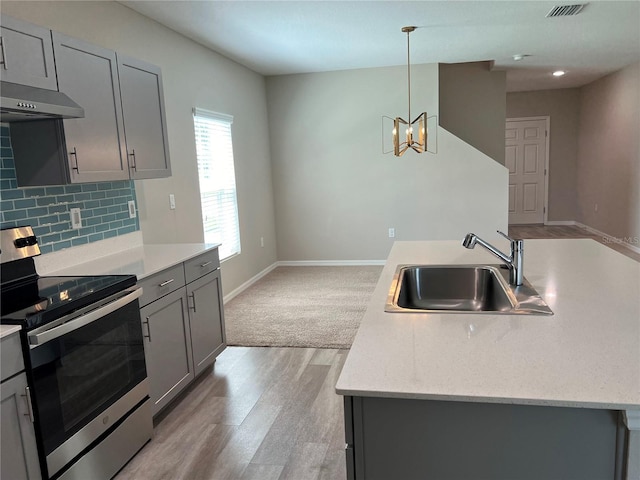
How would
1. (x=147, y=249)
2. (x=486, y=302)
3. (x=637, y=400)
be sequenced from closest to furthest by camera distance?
(x=637, y=400)
(x=486, y=302)
(x=147, y=249)

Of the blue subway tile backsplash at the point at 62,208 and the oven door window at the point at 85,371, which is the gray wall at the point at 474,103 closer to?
the blue subway tile backsplash at the point at 62,208

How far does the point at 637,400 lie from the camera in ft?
3.40

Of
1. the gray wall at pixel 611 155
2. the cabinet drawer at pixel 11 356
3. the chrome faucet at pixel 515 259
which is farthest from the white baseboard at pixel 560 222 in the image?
the cabinet drawer at pixel 11 356

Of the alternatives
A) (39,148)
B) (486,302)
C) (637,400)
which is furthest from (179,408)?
(637,400)

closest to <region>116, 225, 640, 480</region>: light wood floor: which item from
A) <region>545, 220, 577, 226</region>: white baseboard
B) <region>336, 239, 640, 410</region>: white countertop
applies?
<region>336, 239, 640, 410</region>: white countertop

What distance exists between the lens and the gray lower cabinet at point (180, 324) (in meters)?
2.46

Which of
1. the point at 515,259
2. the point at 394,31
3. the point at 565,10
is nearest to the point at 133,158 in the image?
the point at 515,259

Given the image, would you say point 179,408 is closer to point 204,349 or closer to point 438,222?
point 204,349

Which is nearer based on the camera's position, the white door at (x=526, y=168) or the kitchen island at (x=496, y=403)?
the kitchen island at (x=496, y=403)

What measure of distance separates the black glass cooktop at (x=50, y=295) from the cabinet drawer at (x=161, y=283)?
15 cm

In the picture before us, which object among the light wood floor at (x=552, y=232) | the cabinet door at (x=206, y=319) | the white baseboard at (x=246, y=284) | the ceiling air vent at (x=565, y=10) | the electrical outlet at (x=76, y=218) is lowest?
the white baseboard at (x=246, y=284)

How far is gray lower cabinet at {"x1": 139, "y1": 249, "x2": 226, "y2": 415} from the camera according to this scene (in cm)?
246

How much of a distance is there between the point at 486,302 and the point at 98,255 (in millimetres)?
2263

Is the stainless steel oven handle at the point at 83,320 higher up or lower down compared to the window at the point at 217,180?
lower down
